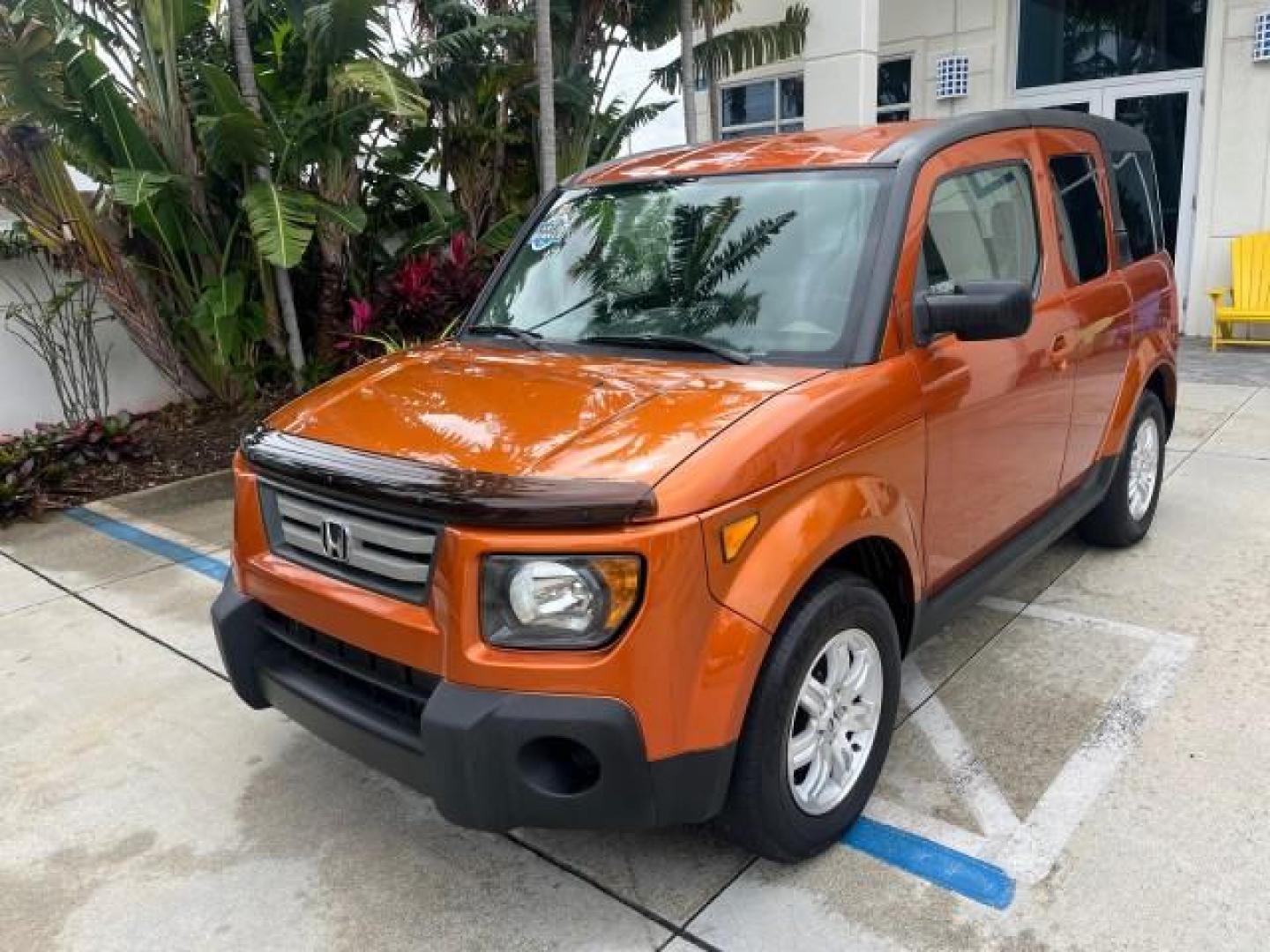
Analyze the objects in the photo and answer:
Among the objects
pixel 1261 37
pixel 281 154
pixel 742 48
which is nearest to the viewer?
pixel 281 154

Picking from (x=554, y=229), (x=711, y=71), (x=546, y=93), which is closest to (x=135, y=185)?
(x=546, y=93)

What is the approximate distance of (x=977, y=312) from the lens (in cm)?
291

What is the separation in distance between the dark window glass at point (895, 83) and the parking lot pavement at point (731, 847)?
945cm

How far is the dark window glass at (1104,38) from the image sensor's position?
10477 millimetres

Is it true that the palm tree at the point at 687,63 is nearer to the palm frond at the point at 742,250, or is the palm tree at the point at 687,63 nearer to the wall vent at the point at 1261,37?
the wall vent at the point at 1261,37

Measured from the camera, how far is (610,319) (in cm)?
338

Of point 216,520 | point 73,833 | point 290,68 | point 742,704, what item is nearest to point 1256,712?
point 742,704

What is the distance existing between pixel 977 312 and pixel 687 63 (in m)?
7.85

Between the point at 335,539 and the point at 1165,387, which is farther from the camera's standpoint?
the point at 1165,387

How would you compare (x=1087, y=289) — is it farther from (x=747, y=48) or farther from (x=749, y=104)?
(x=749, y=104)

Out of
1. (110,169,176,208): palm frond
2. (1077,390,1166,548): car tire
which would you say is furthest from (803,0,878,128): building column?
(110,169,176,208): palm frond

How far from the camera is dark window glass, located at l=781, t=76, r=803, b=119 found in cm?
1300

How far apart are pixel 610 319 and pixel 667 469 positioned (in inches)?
47.0

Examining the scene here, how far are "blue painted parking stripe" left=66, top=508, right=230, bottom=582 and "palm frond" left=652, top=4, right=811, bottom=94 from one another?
7.45 m
